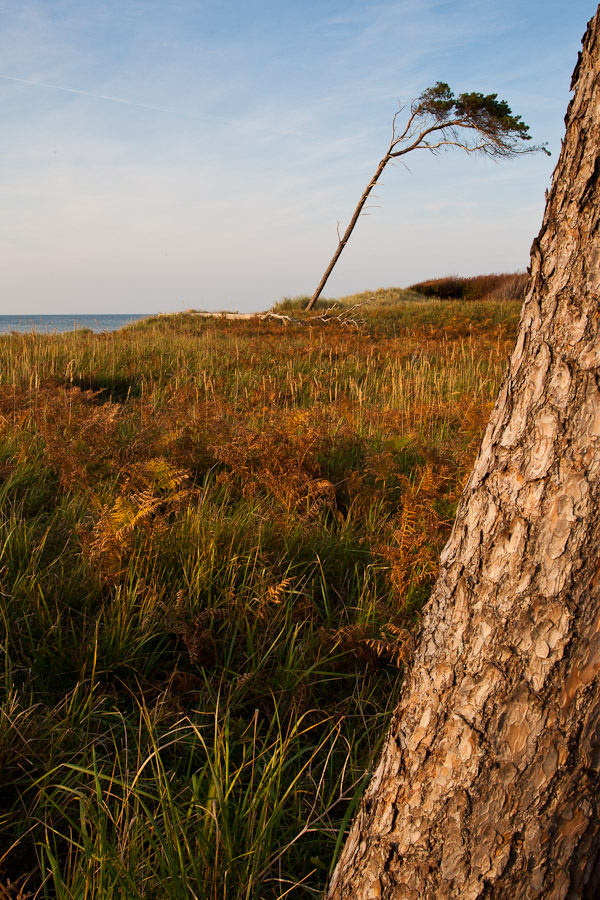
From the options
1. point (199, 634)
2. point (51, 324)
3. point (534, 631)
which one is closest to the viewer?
point (534, 631)

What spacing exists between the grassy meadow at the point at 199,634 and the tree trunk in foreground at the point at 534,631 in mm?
521

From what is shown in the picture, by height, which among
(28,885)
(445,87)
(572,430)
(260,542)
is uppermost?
(445,87)

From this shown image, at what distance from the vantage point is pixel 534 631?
97 centimetres

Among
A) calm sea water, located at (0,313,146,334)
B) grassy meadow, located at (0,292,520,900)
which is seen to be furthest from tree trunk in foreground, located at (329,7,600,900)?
calm sea water, located at (0,313,146,334)

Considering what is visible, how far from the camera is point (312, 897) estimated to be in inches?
58.4

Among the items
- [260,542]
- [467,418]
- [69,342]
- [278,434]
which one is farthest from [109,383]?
[260,542]

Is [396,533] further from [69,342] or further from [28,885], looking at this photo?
[69,342]

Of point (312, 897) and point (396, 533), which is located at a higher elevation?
point (396, 533)

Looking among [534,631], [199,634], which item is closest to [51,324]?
[199,634]

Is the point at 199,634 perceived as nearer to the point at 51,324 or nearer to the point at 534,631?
the point at 534,631

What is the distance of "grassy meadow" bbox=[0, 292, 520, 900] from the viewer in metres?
1.48

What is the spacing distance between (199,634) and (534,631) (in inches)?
60.5

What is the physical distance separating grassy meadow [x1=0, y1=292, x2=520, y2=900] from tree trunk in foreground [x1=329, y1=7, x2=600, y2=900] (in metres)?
0.52

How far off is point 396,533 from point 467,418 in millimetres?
2147
